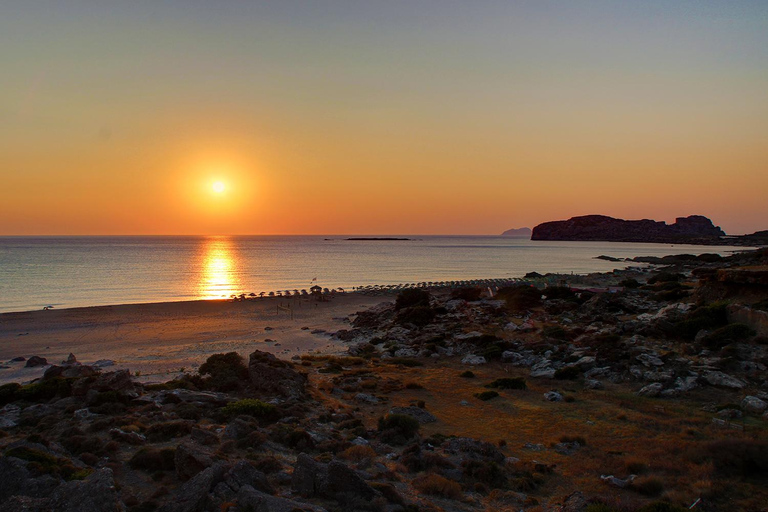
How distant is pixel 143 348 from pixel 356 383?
1834 cm

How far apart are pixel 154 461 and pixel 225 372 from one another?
32.4 ft

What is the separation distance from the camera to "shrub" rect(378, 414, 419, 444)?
15661 mm

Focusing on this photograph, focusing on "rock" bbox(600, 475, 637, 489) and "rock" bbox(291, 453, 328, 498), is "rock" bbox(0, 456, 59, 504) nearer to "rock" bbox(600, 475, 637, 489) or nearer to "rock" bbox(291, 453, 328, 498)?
"rock" bbox(291, 453, 328, 498)

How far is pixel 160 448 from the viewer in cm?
1362

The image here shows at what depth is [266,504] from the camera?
9375 mm

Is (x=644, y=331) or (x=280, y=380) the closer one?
(x=280, y=380)

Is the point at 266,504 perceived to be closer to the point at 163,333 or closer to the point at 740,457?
the point at 740,457

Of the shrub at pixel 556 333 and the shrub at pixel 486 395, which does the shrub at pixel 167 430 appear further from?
the shrub at pixel 556 333

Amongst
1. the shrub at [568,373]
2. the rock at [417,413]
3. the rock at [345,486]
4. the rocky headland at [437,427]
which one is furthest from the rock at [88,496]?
the shrub at [568,373]

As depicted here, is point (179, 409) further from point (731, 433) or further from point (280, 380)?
point (731, 433)

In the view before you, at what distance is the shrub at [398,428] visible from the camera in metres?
15.7

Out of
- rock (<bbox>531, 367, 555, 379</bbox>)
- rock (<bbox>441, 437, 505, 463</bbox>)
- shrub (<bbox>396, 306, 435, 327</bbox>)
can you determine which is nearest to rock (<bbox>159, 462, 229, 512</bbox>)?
rock (<bbox>441, 437, 505, 463</bbox>)

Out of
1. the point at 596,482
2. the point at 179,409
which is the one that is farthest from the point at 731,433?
the point at 179,409

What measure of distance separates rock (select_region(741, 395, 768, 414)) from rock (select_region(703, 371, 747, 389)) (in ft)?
6.59
